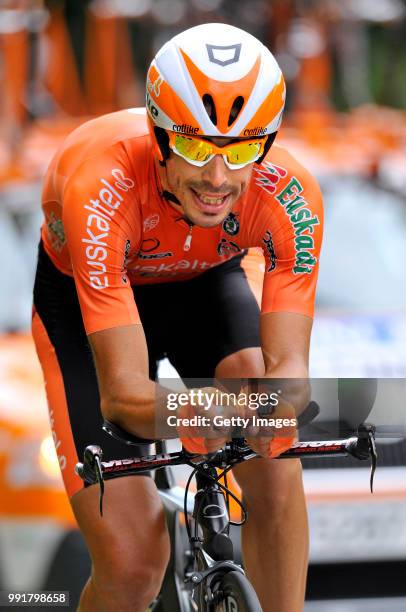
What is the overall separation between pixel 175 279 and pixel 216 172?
2.79 ft

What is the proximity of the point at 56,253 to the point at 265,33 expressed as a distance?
1327 cm

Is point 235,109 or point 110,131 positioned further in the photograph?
point 110,131

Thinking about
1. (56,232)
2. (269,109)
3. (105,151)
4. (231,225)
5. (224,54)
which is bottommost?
(56,232)

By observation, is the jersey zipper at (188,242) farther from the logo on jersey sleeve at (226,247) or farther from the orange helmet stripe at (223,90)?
the orange helmet stripe at (223,90)

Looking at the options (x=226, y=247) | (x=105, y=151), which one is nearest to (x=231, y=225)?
(x=226, y=247)

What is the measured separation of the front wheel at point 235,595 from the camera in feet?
11.0

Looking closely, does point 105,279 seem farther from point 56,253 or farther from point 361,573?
point 361,573

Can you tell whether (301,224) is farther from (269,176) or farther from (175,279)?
(175,279)

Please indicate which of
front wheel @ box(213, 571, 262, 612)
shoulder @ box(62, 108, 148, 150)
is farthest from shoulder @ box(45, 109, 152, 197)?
front wheel @ box(213, 571, 262, 612)

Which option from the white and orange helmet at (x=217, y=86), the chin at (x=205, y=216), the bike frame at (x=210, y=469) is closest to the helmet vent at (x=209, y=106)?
the white and orange helmet at (x=217, y=86)

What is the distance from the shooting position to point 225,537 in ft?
11.7

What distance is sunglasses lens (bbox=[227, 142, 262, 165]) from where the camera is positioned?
358 centimetres

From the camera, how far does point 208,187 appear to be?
3584 millimetres

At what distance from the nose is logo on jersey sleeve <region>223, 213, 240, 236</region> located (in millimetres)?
350
